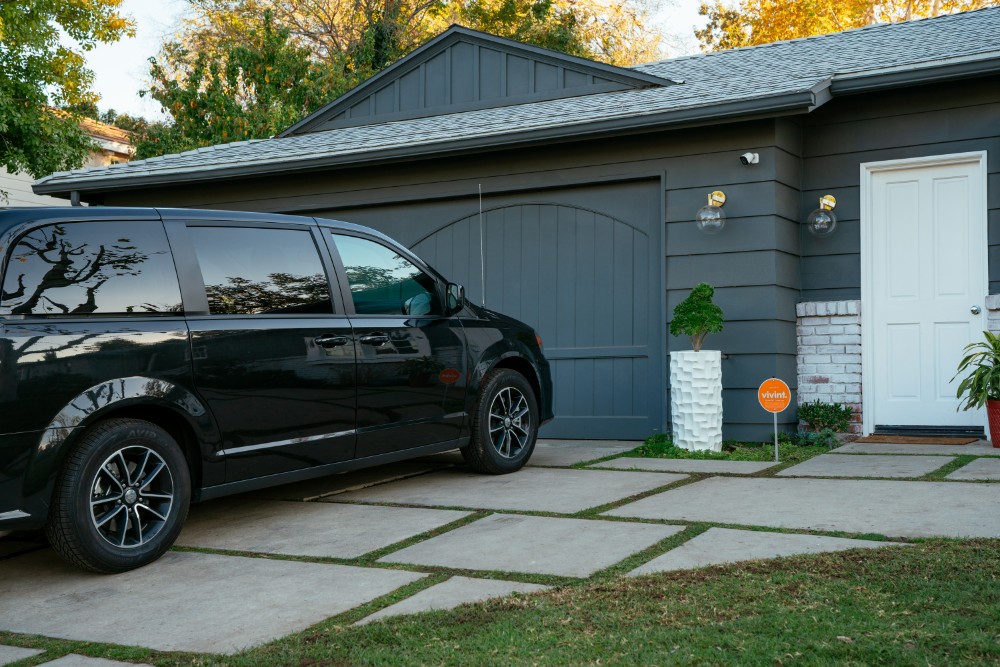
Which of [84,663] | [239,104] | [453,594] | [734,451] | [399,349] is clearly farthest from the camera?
[239,104]

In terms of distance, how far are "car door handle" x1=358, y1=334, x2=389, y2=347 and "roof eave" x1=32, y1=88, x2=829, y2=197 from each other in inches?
137

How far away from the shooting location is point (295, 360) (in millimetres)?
4969

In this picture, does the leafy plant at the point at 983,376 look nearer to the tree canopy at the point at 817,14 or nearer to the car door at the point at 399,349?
the car door at the point at 399,349

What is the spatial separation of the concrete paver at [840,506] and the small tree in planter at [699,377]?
4.76ft

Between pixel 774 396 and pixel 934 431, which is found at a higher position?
pixel 774 396

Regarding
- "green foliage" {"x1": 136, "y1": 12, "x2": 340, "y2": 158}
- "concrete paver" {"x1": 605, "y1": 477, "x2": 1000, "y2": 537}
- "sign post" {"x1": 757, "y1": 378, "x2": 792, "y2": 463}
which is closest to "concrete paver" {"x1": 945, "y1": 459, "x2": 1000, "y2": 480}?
"concrete paver" {"x1": 605, "y1": 477, "x2": 1000, "y2": 537}

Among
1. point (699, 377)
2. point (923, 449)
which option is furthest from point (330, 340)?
point (923, 449)

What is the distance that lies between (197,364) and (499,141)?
4.75 metres

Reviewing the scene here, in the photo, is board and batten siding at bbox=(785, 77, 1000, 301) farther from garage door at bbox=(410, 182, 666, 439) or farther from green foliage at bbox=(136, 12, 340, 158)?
green foliage at bbox=(136, 12, 340, 158)

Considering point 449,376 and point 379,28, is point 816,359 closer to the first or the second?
point 449,376

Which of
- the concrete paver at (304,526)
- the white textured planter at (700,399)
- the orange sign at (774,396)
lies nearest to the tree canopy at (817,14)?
the white textured planter at (700,399)

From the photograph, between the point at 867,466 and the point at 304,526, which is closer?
the point at 304,526

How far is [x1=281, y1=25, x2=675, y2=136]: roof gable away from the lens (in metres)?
10.2

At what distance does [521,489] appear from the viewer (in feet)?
19.3
